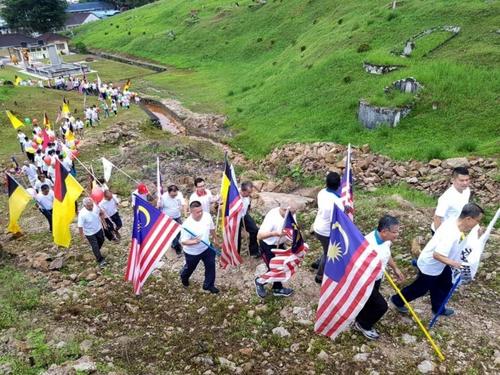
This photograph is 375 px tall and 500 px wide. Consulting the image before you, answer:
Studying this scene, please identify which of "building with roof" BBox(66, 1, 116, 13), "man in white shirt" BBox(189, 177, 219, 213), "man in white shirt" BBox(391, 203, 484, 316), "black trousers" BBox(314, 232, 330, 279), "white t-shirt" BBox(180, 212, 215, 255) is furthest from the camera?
"building with roof" BBox(66, 1, 116, 13)

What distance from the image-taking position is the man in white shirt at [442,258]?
5.75 m

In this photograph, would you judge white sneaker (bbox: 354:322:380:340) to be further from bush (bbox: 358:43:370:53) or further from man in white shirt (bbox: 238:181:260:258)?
bush (bbox: 358:43:370:53)

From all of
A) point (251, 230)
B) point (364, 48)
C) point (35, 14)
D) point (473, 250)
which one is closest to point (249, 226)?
Result: point (251, 230)

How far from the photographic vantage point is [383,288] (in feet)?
26.5

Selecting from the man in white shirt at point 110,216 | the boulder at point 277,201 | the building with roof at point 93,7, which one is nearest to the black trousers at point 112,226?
the man in white shirt at point 110,216

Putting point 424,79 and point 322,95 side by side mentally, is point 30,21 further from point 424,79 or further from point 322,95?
point 424,79

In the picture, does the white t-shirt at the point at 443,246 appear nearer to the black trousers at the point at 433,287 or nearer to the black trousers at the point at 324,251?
the black trousers at the point at 433,287

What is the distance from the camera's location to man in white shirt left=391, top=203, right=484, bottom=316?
226 inches

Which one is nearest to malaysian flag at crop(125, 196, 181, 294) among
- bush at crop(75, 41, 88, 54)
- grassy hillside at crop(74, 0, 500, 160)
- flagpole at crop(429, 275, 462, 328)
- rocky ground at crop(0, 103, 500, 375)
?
Result: rocky ground at crop(0, 103, 500, 375)

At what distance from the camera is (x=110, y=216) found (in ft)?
35.0

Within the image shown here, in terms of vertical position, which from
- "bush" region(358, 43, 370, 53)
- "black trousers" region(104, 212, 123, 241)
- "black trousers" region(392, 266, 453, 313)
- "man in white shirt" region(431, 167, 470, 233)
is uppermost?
"bush" region(358, 43, 370, 53)

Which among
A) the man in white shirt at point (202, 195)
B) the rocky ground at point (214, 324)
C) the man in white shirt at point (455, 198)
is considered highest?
the man in white shirt at point (455, 198)

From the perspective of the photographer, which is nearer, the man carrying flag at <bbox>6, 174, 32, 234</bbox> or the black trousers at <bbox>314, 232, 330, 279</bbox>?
the black trousers at <bbox>314, 232, 330, 279</bbox>

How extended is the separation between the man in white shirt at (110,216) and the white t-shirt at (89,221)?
674 mm
